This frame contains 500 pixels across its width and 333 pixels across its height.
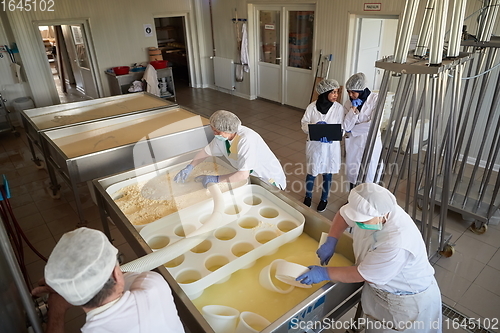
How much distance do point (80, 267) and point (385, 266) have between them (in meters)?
1.18

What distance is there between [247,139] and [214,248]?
3.06 ft

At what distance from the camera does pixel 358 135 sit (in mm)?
3328

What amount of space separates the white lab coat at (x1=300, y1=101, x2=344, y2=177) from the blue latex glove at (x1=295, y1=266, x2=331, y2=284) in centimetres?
186

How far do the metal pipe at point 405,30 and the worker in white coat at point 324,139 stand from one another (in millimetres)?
1012

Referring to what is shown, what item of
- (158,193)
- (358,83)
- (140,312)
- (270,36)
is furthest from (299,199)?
(270,36)

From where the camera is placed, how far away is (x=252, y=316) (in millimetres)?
1417

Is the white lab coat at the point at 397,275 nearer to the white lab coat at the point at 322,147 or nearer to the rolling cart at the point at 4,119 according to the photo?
the white lab coat at the point at 322,147

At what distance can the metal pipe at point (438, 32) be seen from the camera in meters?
1.83

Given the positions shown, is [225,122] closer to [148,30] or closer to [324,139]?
[324,139]

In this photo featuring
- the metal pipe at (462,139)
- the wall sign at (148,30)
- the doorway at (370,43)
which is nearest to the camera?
the metal pipe at (462,139)

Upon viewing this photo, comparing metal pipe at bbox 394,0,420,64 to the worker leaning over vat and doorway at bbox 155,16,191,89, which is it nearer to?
the worker leaning over vat

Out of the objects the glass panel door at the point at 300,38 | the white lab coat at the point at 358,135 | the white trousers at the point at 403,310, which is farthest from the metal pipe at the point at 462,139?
the glass panel door at the point at 300,38

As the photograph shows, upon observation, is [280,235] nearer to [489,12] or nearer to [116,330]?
[116,330]

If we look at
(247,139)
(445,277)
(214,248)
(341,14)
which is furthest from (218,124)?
(341,14)
